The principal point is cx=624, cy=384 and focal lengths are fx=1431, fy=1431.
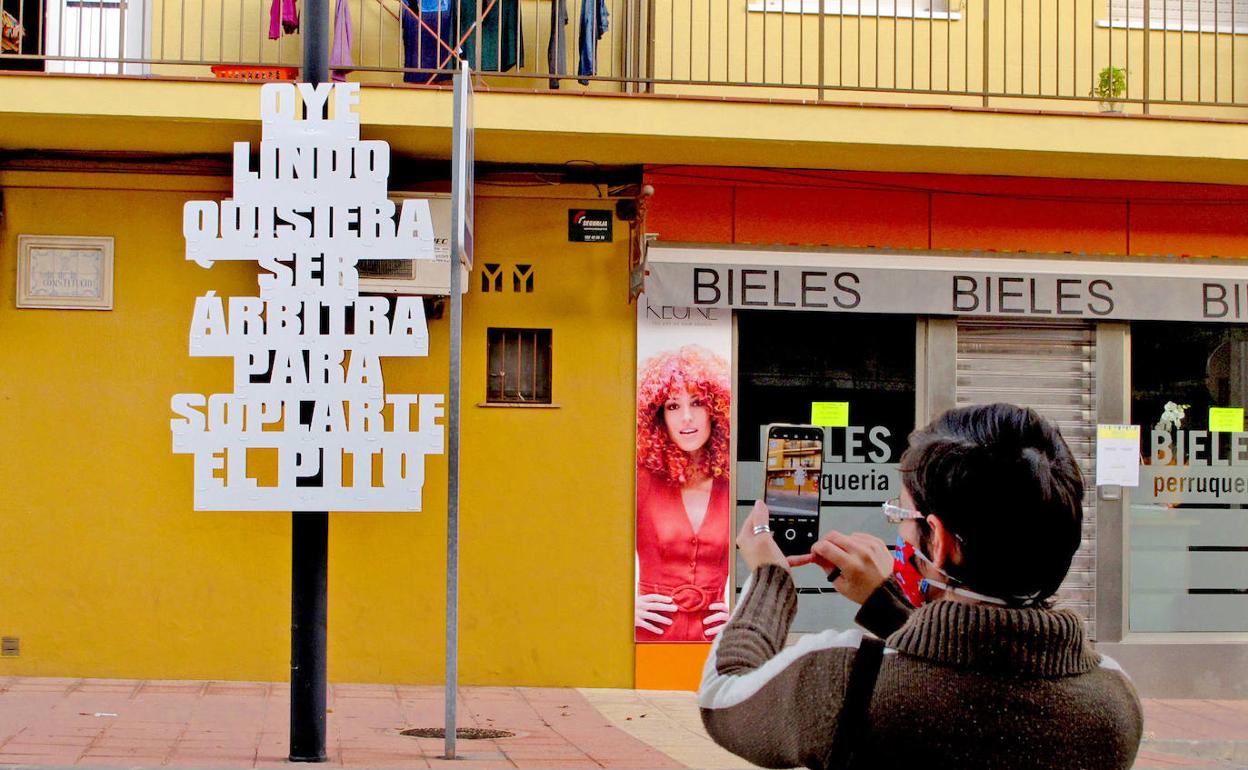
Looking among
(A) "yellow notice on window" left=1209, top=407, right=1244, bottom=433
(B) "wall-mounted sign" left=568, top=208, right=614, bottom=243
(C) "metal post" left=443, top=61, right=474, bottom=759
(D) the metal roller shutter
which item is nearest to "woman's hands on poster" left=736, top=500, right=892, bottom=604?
(C) "metal post" left=443, top=61, right=474, bottom=759

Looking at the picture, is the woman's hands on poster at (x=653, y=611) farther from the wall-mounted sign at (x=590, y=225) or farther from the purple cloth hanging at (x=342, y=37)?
the purple cloth hanging at (x=342, y=37)

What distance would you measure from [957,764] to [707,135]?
7402 mm

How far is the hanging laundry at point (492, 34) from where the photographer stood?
9.95 metres

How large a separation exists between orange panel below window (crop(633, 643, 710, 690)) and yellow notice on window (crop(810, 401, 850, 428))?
178cm

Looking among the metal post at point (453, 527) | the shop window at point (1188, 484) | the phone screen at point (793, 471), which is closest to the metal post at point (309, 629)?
the metal post at point (453, 527)

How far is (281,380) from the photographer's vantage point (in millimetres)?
7082

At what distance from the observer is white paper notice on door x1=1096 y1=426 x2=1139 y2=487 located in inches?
404

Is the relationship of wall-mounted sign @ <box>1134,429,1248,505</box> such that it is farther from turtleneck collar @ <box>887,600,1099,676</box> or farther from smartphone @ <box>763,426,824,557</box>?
turtleneck collar @ <box>887,600,1099,676</box>

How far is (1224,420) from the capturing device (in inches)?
412

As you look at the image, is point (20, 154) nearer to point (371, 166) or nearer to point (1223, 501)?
point (371, 166)

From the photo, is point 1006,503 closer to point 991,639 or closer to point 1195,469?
point 991,639

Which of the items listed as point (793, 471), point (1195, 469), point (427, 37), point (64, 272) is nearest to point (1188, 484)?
point (1195, 469)

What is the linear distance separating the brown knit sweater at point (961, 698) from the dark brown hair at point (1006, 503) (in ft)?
0.16

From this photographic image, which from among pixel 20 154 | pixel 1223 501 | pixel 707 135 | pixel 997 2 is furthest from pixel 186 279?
pixel 1223 501
